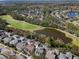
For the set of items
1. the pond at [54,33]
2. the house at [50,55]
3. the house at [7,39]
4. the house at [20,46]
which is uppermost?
the house at [50,55]

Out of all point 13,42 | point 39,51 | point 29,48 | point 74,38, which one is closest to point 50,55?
point 39,51

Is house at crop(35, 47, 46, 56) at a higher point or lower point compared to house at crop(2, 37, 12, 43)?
higher

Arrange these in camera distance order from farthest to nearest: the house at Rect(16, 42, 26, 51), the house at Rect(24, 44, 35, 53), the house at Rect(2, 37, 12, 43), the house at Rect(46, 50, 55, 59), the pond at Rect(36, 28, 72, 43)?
the pond at Rect(36, 28, 72, 43) < the house at Rect(2, 37, 12, 43) < the house at Rect(16, 42, 26, 51) < the house at Rect(24, 44, 35, 53) < the house at Rect(46, 50, 55, 59)

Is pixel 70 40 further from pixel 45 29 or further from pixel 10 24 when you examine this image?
pixel 10 24

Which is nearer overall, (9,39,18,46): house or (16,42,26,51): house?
(16,42,26,51): house

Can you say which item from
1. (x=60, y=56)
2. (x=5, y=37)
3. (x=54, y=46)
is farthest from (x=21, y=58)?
(x=5, y=37)

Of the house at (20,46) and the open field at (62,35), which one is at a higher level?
the house at (20,46)

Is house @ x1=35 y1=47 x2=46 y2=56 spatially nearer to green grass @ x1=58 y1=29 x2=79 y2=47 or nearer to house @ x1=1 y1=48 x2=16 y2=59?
house @ x1=1 y1=48 x2=16 y2=59

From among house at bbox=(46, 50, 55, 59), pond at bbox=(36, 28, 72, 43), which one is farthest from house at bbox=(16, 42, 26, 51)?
pond at bbox=(36, 28, 72, 43)

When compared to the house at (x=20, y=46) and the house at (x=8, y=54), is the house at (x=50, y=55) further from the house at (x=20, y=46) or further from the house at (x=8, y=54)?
the house at (x=20, y=46)

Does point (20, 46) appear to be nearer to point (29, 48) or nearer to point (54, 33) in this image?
point (29, 48)

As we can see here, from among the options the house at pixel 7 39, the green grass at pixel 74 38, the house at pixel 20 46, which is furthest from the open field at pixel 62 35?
the house at pixel 7 39
